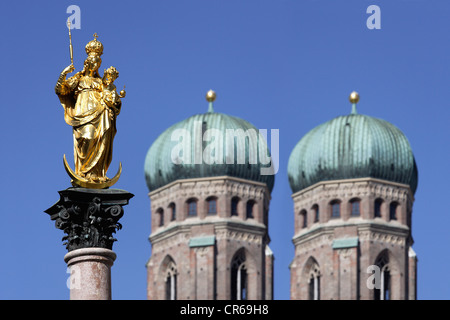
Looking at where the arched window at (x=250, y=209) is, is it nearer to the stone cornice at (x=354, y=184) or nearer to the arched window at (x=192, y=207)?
the stone cornice at (x=354, y=184)

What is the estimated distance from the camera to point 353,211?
123 meters

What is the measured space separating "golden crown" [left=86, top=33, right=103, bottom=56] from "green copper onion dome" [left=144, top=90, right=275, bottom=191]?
86.4 meters

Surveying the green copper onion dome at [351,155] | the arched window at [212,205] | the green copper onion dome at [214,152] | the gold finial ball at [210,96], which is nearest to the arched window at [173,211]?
the green copper onion dome at [214,152]

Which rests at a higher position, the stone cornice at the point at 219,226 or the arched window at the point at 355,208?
the arched window at the point at 355,208

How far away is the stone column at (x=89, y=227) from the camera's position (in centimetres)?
3522

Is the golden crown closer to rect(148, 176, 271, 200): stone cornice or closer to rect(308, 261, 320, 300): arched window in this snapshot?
rect(308, 261, 320, 300): arched window

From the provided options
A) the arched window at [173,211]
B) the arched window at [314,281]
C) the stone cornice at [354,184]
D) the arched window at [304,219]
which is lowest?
the arched window at [314,281]

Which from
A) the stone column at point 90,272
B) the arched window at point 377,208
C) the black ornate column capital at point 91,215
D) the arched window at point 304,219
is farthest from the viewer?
the arched window at point 377,208

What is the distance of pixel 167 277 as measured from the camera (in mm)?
122562

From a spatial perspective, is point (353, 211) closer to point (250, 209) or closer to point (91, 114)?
point (250, 209)

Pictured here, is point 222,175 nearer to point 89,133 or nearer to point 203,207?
point 203,207

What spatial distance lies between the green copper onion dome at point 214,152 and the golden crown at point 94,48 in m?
86.4

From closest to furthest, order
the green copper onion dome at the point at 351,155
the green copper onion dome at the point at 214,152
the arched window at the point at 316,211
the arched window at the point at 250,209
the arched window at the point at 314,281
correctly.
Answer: the arched window at the point at 314,281
the arched window at the point at 316,211
the arched window at the point at 250,209
the green copper onion dome at the point at 214,152
the green copper onion dome at the point at 351,155

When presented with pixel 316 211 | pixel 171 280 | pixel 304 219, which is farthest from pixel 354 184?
pixel 171 280
